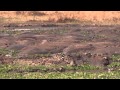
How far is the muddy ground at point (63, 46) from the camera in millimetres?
15317

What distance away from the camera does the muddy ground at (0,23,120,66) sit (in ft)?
50.3

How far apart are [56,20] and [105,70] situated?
1990 centimetres

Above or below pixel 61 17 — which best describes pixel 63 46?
above

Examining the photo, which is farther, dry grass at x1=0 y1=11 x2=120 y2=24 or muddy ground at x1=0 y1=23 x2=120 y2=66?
dry grass at x1=0 y1=11 x2=120 y2=24

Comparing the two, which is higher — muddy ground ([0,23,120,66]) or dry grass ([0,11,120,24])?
muddy ground ([0,23,120,66])

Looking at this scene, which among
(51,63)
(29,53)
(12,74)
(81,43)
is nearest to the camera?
(12,74)

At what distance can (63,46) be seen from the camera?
18953 millimetres

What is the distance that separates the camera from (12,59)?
15539 millimetres

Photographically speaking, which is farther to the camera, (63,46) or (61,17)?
(61,17)

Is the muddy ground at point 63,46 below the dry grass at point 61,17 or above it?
above
